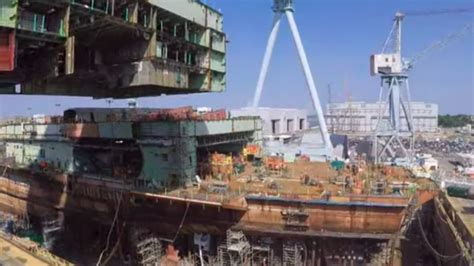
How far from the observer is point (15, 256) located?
15.1 m

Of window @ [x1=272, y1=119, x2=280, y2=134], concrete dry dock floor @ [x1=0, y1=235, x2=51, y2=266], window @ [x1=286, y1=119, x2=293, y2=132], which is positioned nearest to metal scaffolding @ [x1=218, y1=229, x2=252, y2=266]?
concrete dry dock floor @ [x1=0, y1=235, x2=51, y2=266]

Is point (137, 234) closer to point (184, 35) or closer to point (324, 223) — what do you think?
point (324, 223)

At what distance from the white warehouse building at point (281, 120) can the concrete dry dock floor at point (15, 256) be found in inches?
1633

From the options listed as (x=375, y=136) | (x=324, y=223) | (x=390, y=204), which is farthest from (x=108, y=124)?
(x=375, y=136)

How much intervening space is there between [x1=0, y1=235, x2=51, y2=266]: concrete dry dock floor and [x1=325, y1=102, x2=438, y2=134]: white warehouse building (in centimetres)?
11373

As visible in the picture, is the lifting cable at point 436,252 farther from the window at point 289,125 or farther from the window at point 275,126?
the window at point 289,125

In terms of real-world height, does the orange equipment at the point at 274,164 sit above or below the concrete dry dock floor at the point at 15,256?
above

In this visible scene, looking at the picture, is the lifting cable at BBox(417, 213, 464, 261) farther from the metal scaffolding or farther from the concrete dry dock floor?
the concrete dry dock floor

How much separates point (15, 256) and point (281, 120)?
63.3 m

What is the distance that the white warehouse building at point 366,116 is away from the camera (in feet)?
424

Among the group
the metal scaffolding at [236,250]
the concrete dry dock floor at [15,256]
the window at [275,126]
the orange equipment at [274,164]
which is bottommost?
the metal scaffolding at [236,250]

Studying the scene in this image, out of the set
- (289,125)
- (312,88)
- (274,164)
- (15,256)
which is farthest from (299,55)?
(289,125)

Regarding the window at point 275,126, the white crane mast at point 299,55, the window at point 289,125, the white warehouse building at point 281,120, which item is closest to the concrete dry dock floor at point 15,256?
the white crane mast at point 299,55

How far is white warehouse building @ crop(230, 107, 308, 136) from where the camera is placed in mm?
68500
